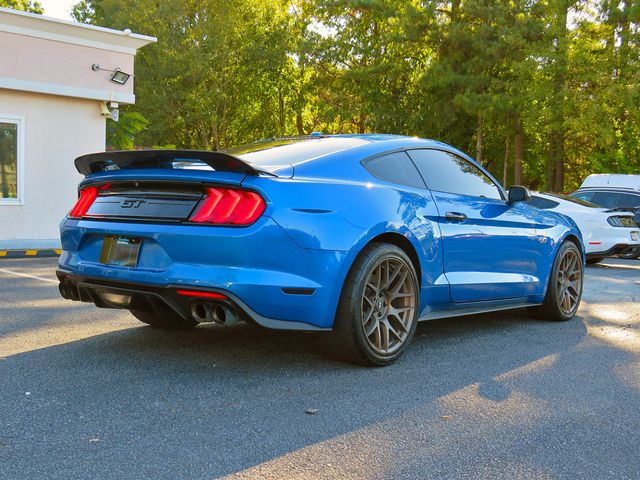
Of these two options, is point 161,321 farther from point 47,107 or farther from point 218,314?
point 47,107

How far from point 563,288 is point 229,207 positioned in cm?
381

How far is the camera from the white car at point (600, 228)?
1304cm

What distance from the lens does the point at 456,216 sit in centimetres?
529

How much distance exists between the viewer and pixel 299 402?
3834 millimetres

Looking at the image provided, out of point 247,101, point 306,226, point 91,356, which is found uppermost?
point 247,101

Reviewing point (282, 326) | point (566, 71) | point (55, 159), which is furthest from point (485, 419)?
point (566, 71)

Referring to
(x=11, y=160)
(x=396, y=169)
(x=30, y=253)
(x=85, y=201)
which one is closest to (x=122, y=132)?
(x=11, y=160)

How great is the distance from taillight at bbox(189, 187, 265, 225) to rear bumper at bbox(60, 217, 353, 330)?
0.18 feet

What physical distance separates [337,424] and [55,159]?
14.1 metres

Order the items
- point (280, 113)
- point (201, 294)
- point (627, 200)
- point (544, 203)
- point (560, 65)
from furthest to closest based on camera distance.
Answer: point (280, 113), point (560, 65), point (627, 200), point (544, 203), point (201, 294)

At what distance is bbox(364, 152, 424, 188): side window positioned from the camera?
482 centimetres

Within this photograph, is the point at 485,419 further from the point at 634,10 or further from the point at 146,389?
the point at 634,10

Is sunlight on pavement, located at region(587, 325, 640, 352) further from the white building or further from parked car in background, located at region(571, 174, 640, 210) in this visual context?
the white building

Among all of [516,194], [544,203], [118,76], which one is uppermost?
[118,76]
